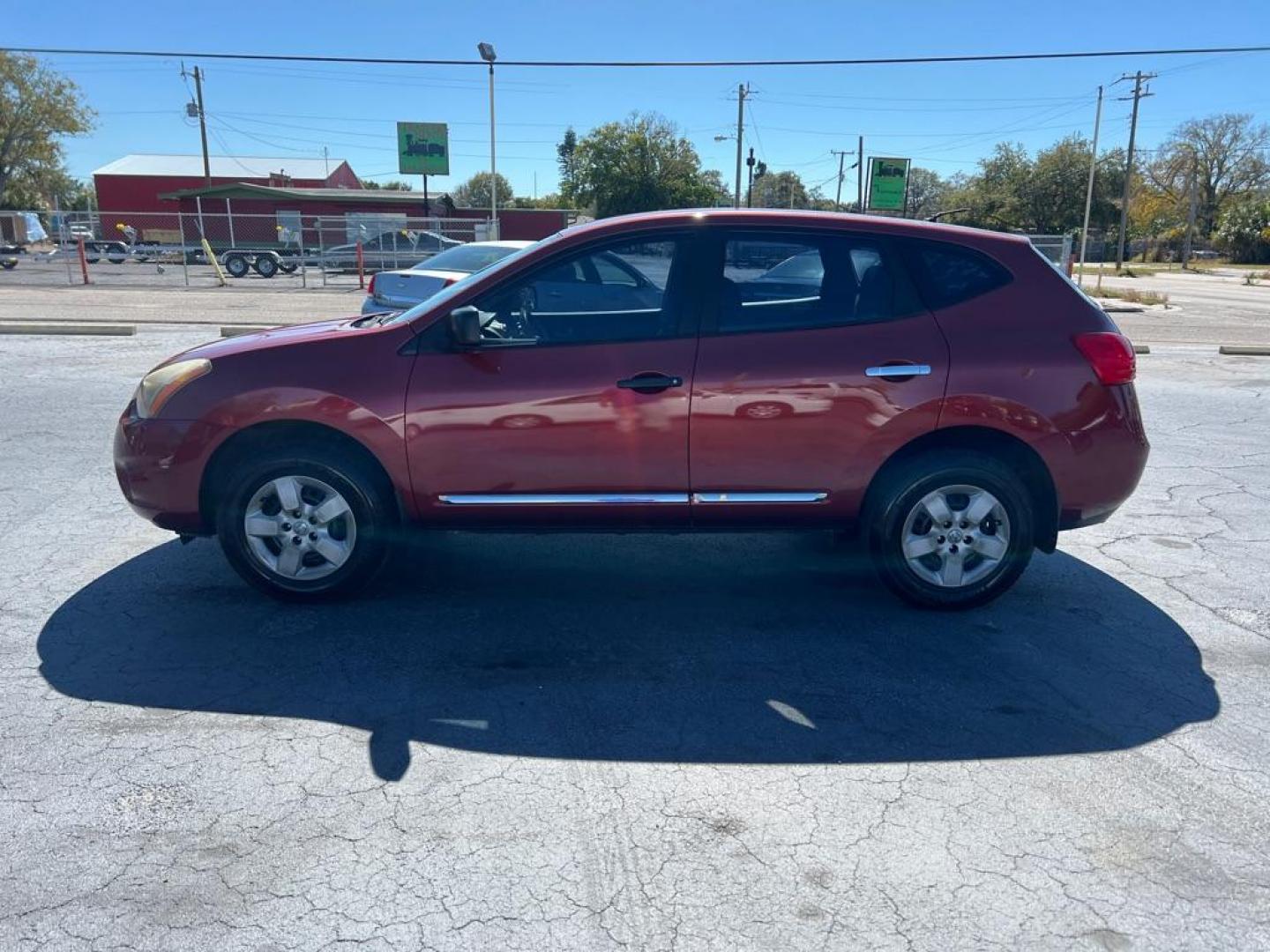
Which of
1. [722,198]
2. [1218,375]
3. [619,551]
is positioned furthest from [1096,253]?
[619,551]

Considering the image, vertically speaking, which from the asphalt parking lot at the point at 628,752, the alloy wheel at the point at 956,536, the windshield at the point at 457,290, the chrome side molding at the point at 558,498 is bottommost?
the asphalt parking lot at the point at 628,752

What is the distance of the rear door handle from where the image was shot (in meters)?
4.35

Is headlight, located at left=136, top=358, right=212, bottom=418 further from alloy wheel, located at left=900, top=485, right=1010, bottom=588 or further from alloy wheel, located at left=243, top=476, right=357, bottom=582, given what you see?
alloy wheel, located at left=900, top=485, right=1010, bottom=588

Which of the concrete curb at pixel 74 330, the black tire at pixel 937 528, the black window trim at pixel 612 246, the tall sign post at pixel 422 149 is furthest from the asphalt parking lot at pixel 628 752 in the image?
the tall sign post at pixel 422 149

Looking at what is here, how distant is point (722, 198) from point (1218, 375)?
64722 millimetres

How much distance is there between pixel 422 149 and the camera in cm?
5250

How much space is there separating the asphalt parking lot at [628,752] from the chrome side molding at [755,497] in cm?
57

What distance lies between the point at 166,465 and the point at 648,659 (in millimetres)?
2405

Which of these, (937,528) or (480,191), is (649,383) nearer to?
(937,528)

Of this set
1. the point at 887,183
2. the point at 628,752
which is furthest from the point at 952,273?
the point at 887,183

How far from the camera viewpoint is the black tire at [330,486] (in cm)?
442

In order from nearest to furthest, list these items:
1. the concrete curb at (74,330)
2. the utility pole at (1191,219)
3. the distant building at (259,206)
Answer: the concrete curb at (74,330) < the distant building at (259,206) < the utility pole at (1191,219)

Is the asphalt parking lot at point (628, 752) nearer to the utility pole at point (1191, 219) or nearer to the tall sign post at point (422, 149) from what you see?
the tall sign post at point (422, 149)

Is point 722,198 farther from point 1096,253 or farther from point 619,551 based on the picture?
point 619,551
